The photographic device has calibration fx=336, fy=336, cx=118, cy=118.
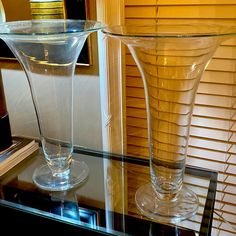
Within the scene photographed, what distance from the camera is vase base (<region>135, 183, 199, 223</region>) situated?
3.00ft

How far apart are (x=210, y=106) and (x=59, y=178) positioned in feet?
1.78

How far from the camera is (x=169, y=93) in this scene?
833 mm

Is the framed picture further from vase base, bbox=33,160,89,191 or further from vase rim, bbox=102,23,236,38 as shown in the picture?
vase base, bbox=33,160,89,191

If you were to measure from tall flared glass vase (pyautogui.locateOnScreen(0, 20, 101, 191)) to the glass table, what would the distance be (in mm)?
44

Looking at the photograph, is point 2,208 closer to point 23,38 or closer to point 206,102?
point 23,38

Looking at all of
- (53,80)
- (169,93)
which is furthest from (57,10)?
(169,93)

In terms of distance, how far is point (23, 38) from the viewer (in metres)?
0.86

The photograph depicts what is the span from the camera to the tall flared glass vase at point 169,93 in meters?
0.76

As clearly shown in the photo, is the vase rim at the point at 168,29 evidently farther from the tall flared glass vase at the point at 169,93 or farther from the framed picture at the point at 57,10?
the framed picture at the point at 57,10

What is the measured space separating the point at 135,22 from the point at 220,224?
77cm

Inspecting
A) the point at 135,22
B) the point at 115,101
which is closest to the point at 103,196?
the point at 115,101

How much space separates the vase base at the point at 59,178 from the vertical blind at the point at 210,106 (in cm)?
22

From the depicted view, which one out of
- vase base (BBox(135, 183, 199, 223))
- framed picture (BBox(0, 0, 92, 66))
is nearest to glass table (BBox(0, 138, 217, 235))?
vase base (BBox(135, 183, 199, 223))

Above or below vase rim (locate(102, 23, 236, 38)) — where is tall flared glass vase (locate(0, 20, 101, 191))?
below
